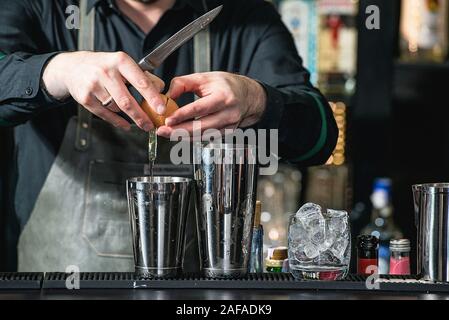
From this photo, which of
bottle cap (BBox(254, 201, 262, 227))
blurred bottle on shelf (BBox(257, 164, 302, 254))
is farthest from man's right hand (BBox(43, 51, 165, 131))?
blurred bottle on shelf (BBox(257, 164, 302, 254))

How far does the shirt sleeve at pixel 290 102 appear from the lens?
7.41ft

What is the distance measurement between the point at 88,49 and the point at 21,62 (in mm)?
405

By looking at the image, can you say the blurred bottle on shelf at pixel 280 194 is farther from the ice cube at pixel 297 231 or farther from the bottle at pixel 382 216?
the ice cube at pixel 297 231

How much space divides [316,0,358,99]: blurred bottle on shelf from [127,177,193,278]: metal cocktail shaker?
6.64 ft

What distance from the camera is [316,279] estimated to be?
1686 mm

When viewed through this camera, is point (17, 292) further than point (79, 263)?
No

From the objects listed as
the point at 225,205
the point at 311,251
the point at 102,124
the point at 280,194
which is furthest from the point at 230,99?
the point at 280,194

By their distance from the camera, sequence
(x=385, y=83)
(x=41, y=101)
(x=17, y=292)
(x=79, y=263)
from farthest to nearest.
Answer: (x=385, y=83) < (x=79, y=263) < (x=41, y=101) < (x=17, y=292)

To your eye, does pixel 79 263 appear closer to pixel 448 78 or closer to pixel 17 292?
pixel 17 292

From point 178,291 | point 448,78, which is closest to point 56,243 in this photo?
point 178,291

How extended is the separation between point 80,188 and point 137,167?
0.16m

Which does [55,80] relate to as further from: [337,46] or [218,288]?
[337,46]

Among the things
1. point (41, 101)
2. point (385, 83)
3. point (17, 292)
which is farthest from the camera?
point (385, 83)

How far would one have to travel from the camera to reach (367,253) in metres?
1.79
